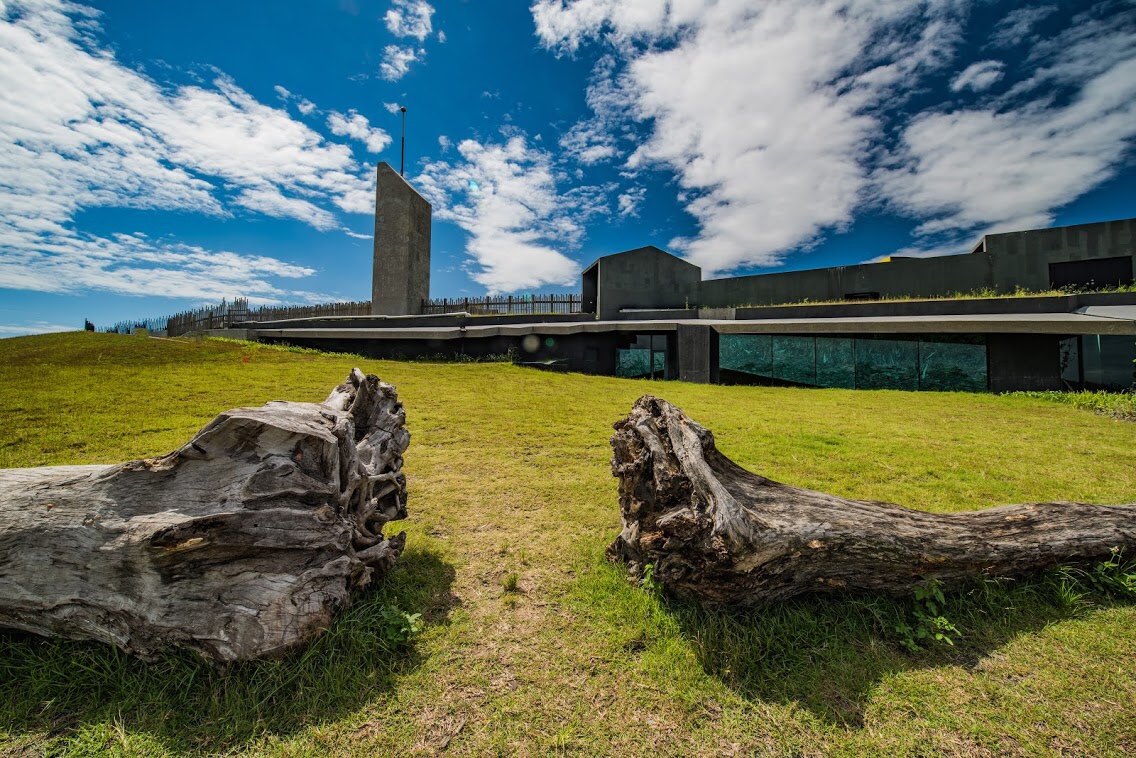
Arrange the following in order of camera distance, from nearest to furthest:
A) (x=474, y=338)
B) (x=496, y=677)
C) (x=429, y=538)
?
(x=496, y=677)
(x=429, y=538)
(x=474, y=338)

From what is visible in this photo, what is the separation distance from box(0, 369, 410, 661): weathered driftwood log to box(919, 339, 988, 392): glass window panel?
20.5 meters

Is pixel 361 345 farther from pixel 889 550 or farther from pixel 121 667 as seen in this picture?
pixel 889 550

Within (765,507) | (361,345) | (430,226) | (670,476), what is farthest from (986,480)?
(430,226)

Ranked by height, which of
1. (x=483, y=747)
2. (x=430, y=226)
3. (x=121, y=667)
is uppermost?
(x=430, y=226)

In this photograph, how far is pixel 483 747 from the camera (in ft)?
7.57

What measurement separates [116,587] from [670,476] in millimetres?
3489

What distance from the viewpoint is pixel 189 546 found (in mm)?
2531

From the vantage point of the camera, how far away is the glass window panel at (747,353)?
61.9ft

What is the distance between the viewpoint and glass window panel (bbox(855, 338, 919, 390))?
17109 mm

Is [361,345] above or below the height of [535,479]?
above

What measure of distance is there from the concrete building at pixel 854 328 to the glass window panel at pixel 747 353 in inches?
1.8

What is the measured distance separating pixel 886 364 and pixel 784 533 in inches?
712

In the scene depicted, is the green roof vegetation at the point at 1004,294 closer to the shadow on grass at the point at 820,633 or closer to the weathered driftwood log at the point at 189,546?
the shadow on grass at the point at 820,633

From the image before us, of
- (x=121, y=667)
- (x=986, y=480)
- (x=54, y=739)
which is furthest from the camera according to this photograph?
(x=986, y=480)
